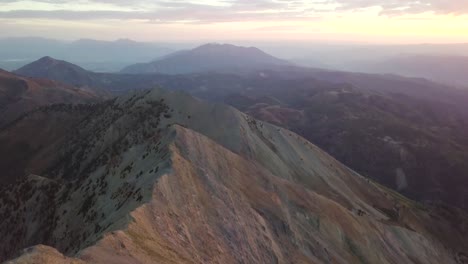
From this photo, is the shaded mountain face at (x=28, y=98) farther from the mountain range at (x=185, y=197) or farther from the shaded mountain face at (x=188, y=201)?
the shaded mountain face at (x=188, y=201)

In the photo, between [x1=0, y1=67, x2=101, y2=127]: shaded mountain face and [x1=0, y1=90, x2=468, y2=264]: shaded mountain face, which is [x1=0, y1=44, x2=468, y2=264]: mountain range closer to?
[x1=0, y1=90, x2=468, y2=264]: shaded mountain face

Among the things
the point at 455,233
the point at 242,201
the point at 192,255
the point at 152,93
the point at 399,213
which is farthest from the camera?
the point at 455,233

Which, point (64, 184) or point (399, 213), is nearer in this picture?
point (64, 184)

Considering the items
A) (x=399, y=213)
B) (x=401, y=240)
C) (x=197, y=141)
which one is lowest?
(x=399, y=213)

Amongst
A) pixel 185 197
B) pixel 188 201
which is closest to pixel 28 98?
pixel 185 197

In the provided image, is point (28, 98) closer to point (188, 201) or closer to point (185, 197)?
point (185, 197)

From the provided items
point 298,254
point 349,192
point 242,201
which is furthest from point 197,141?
point 349,192

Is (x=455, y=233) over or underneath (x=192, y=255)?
underneath

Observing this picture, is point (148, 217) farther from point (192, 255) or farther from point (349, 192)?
point (349, 192)

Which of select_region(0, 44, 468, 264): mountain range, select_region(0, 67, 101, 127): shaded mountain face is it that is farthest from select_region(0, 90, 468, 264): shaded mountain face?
select_region(0, 67, 101, 127): shaded mountain face
